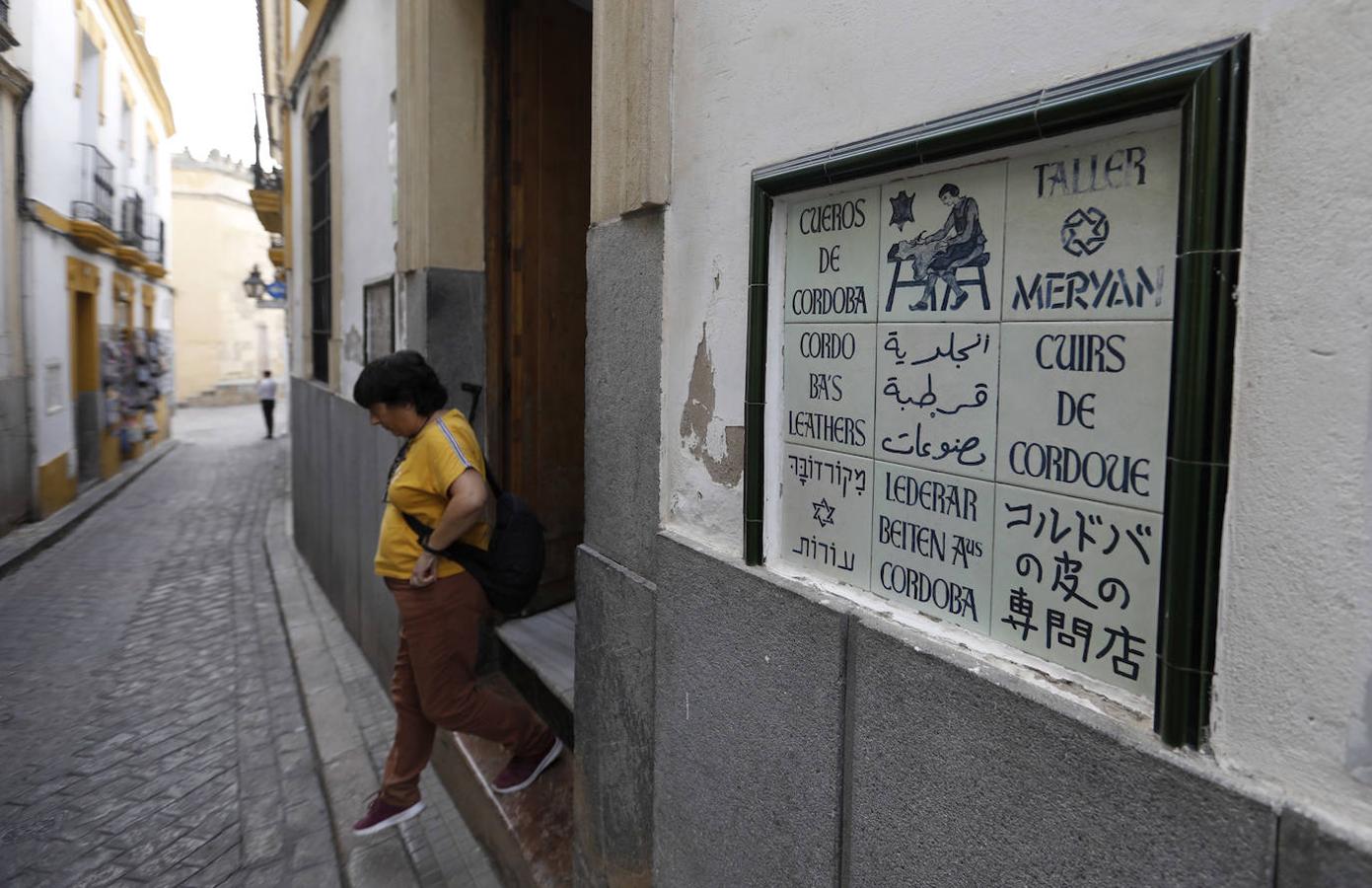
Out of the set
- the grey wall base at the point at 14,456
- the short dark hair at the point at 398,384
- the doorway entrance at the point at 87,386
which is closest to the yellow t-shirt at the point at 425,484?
the short dark hair at the point at 398,384

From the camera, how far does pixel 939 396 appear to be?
1.48 meters

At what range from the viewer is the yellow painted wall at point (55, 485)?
1032 cm

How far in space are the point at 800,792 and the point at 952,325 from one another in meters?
1.01

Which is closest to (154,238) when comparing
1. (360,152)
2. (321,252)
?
(321,252)

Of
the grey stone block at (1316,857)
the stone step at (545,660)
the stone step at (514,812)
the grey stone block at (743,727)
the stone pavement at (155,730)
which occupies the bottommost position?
the stone pavement at (155,730)

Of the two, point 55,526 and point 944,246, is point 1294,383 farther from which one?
point 55,526

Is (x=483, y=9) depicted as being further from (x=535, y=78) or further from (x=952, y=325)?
(x=952, y=325)

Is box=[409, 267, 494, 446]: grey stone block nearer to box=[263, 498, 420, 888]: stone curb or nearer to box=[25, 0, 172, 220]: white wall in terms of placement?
box=[263, 498, 420, 888]: stone curb

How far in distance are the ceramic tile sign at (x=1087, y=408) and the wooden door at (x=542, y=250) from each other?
132 inches

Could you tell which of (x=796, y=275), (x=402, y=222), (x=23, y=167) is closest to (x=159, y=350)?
(x=23, y=167)

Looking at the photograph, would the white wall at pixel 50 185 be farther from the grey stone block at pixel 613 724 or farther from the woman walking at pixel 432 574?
the grey stone block at pixel 613 724

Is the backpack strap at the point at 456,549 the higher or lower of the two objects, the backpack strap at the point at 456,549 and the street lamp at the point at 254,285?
the lower

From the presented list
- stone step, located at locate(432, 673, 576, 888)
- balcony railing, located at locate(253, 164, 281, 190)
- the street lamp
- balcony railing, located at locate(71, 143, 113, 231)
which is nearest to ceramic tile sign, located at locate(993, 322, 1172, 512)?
stone step, located at locate(432, 673, 576, 888)

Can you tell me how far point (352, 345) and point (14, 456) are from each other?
640 cm
